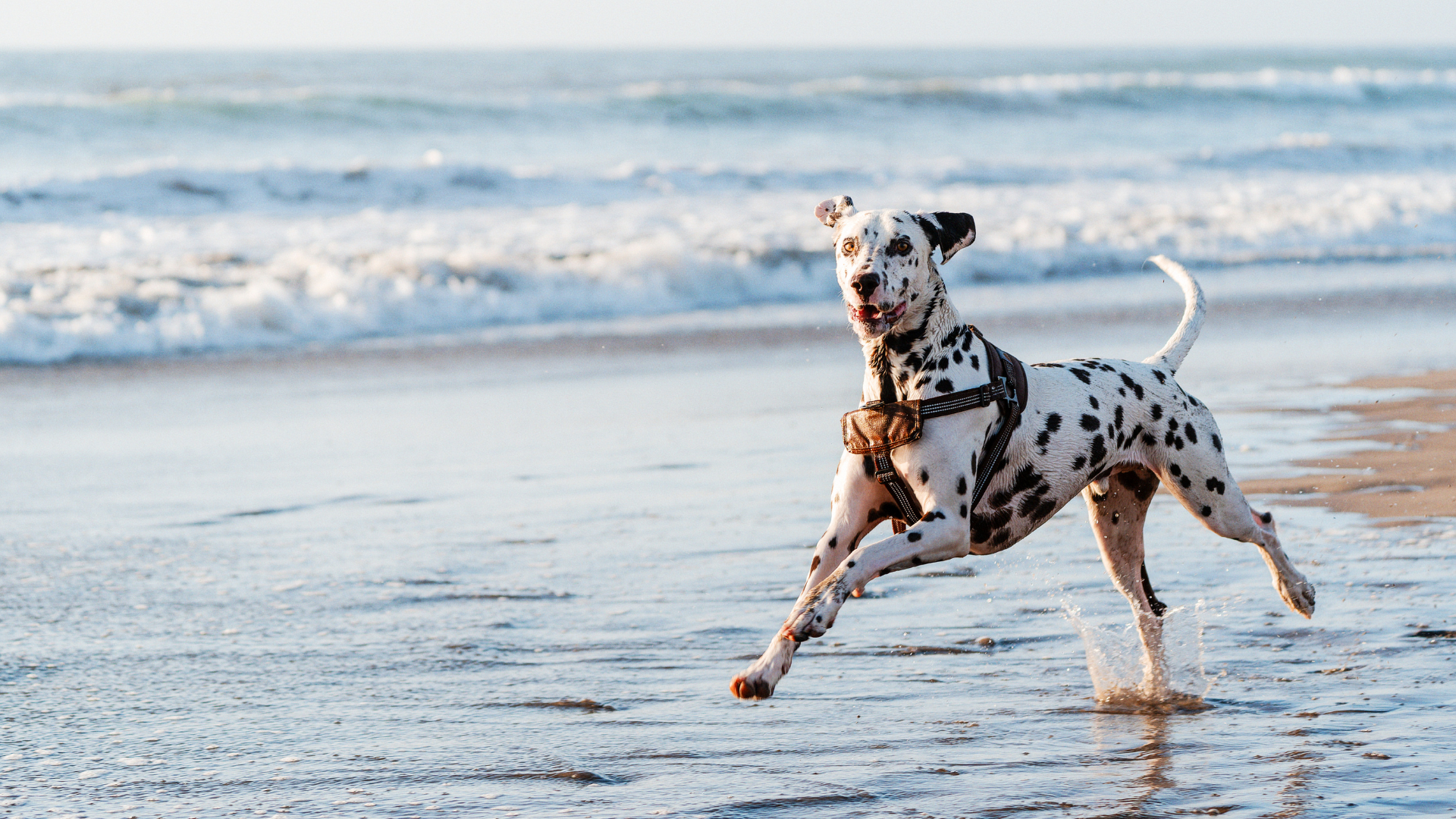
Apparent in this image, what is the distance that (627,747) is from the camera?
445 cm

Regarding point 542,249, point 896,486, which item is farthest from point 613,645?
point 542,249

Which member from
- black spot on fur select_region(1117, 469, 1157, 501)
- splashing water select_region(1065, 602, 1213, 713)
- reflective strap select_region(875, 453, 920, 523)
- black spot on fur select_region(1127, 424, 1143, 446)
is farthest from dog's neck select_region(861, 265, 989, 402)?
splashing water select_region(1065, 602, 1213, 713)

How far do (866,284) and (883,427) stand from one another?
1.23 feet

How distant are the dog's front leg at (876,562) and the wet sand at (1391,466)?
3.36 m

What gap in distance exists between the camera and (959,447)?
430cm

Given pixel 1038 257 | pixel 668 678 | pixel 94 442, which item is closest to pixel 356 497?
pixel 94 442

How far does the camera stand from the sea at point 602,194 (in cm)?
1399

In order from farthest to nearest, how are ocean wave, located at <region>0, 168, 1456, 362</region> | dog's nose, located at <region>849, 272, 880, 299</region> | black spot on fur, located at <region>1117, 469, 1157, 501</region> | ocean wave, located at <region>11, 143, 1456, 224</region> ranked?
ocean wave, located at <region>11, 143, 1456, 224</region> < ocean wave, located at <region>0, 168, 1456, 362</region> < black spot on fur, located at <region>1117, 469, 1157, 501</region> < dog's nose, located at <region>849, 272, 880, 299</region>

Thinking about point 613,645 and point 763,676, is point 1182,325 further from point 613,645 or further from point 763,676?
point 763,676

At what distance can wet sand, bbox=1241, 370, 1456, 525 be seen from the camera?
7.13 meters

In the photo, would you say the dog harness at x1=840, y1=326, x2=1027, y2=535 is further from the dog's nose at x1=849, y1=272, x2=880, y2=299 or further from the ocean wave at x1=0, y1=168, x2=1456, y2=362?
the ocean wave at x1=0, y1=168, x2=1456, y2=362

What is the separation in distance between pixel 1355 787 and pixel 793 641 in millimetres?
1378

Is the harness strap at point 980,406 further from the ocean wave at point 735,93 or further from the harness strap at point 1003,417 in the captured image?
the ocean wave at point 735,93

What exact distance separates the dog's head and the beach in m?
1.14
